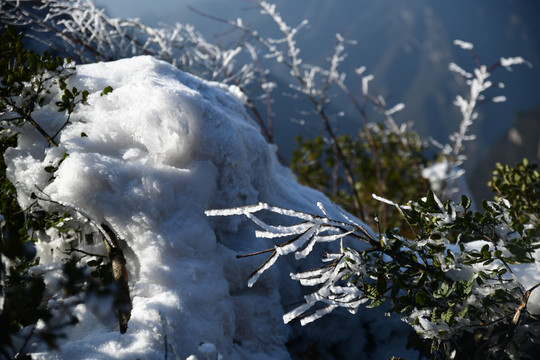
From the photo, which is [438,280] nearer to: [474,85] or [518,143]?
[474,85]

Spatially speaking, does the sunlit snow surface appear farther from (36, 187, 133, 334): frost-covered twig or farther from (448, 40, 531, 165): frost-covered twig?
(448, 40, 531, 165): frost-covered twig

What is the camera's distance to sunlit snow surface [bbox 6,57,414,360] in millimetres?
1216

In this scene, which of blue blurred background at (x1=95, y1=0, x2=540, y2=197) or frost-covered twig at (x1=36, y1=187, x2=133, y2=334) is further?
blue blurred background at (x1=95, y1=0, x2=540, y2=197)

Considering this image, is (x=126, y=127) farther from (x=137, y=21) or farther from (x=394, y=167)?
(x=394, y=167)

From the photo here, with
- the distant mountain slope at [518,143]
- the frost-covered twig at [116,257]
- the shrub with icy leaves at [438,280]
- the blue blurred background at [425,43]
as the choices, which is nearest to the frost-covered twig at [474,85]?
the shrub with icy leaves at [438,280]

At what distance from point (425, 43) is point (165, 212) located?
86677 millimetres

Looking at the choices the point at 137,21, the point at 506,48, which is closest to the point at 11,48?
the point at 137,21

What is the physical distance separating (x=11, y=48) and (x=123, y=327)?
46.5 inches

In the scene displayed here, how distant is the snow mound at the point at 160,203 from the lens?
3.96 feet

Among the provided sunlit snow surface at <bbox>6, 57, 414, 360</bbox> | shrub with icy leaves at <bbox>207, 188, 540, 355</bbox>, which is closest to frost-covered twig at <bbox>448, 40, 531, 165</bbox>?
shrub with icy leaves at <bbox>207, 188, 540, 355</bbox>

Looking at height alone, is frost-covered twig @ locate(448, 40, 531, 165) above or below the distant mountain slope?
above

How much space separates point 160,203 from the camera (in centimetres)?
137

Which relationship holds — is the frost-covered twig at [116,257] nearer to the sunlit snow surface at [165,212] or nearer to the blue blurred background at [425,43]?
the sunlit snow surface at [165,212]

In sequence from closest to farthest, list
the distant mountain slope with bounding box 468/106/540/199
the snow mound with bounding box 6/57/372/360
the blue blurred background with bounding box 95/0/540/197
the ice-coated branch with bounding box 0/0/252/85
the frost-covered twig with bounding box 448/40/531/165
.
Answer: the snow mound with bounding box 6/57/372/360 → the frost-covered twig with bounding box 448/40/531/165 → the ice-coated branch with bounding box 0/0/252/85 → the distant mountain slope with bounding box 468/106/540/199 → the blue blurred background with bounding box 95/0/540/197
